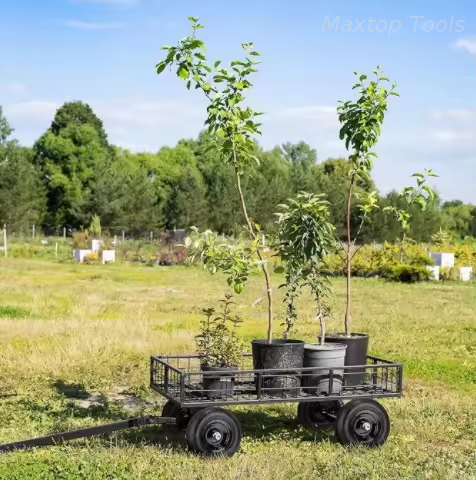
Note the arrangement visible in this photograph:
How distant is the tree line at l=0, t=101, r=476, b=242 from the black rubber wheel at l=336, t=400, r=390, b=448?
29534mm

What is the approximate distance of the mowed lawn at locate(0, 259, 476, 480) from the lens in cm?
624

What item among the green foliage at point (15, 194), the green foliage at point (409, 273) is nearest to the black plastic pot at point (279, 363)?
the green foliage at point (409, 273)

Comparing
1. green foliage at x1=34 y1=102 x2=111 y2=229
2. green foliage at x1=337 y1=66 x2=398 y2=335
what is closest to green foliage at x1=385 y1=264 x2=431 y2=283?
green foliage at x1=337 y1=66 x2=398 y2=335

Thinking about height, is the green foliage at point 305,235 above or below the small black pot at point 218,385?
above

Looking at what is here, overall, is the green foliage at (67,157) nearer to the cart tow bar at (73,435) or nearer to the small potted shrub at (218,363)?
the small potted shrub at (218,363)

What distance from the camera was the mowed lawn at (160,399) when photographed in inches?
246

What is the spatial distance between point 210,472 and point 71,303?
42.1 ft

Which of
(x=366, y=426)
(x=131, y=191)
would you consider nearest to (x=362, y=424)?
(x=366, y=426)

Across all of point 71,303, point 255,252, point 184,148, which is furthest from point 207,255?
point 184,148

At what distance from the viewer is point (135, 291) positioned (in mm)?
23734

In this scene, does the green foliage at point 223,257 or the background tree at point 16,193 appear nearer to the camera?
the green foliage at point 223,257

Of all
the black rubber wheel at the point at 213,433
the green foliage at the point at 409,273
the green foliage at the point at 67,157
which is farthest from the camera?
the green foliage at the point at 67,157

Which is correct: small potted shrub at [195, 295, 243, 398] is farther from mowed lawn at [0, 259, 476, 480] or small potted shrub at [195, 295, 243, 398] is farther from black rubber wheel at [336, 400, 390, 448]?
black rubber wheel at [336, 400, 390, 448]

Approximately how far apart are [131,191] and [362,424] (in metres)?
51.0
